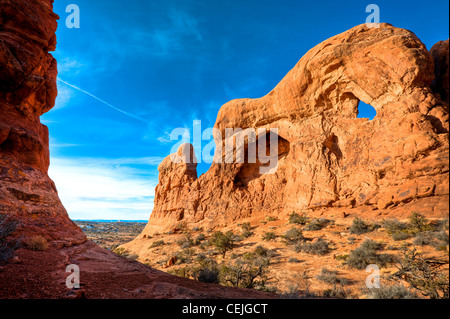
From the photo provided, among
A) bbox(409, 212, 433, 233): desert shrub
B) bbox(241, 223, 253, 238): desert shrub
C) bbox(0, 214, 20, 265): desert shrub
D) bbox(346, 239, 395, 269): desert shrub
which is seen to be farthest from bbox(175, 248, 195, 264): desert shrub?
bbox(409, 212, 433, 233): desert shrub

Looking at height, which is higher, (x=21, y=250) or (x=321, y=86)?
(x=321, y=86)

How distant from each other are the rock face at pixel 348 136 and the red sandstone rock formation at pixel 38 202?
1262 centimetres

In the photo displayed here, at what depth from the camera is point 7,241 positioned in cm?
497

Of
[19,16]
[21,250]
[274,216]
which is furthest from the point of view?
[274,216]

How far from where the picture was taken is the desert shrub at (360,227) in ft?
39.1

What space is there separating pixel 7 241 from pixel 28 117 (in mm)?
7223

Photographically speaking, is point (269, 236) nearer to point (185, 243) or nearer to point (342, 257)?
point (342, 257)

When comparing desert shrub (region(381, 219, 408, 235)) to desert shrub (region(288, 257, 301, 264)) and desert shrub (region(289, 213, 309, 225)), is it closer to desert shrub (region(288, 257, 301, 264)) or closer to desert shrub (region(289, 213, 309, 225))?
desert shrub (region(288, 257, 301, 264))

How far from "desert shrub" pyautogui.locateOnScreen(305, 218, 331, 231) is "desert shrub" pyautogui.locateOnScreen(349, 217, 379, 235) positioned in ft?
7.08

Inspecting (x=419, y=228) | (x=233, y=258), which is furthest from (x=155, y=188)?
(x=419, y=228)

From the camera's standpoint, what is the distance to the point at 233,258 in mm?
13000

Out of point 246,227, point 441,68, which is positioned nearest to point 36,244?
point 246,227
